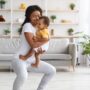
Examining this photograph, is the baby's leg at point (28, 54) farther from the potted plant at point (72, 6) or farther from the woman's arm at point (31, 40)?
the potted plant at point (72, 6)

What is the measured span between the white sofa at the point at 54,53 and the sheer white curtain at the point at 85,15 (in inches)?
78.8

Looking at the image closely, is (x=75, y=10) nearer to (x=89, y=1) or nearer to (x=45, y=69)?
(x=89, y=1)

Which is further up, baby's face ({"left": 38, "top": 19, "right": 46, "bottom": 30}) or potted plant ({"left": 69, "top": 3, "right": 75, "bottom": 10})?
potted plant ({"left": 69, "top": 3, "right": 75, "bottom": 10})

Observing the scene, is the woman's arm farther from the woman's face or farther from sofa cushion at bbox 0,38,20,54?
sofa cushion at bbox 0,38,20,54

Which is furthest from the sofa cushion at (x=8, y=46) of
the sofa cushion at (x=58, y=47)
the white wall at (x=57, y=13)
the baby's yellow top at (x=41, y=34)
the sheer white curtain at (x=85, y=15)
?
the baby's yellow top at (x=41, y=34)

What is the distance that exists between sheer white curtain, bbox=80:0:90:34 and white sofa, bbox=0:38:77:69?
2.00 meters

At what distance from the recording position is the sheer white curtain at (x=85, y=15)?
31.1 ft

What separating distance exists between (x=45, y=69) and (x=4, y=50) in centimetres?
417

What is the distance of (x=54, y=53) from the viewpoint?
7.56 meters

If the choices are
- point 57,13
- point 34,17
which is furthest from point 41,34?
point 57,13

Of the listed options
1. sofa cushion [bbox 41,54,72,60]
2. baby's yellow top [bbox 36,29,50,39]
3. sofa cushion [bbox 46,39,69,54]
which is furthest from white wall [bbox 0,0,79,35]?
baby's yellow top [bbox 36,29,50,39]

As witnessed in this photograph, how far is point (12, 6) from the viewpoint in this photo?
9.40m

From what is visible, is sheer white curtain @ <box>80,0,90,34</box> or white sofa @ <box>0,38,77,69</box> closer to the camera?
white sofa @ <box>0,38,77,69</box>

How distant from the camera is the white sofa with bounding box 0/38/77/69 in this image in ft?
22.9
